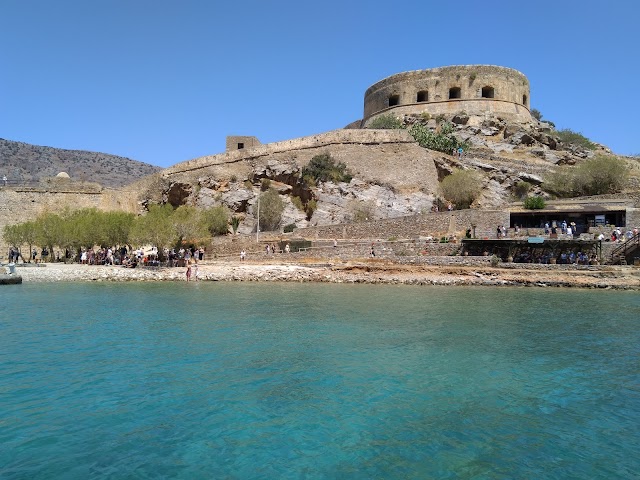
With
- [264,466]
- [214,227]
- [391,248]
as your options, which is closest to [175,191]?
[214,227]

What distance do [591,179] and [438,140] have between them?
972 centimetres

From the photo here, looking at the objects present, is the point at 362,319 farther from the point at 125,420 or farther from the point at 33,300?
the point at 33,300

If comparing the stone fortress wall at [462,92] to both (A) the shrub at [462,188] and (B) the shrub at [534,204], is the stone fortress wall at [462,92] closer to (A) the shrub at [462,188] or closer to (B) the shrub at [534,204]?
(A) the shrub at [462,188]

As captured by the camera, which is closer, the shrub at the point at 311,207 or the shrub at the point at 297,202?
the shrub at the point at 311,207

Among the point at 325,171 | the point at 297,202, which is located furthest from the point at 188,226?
the point at 325,171

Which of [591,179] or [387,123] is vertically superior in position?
[387,123]

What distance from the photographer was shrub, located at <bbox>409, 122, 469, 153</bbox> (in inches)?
1407

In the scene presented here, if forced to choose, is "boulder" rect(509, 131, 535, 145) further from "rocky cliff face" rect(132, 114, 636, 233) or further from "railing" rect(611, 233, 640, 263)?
"railing" rect(611, 233, 640, 263)

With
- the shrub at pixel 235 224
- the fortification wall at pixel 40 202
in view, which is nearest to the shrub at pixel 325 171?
the shrub at pixel 235 224

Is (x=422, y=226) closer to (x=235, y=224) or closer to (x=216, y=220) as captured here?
(x=235, y=224)

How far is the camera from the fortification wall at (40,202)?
108ft

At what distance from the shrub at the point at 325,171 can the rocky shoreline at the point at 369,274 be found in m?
9.74

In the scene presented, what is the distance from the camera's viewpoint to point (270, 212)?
104ft

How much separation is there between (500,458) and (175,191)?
106ft
